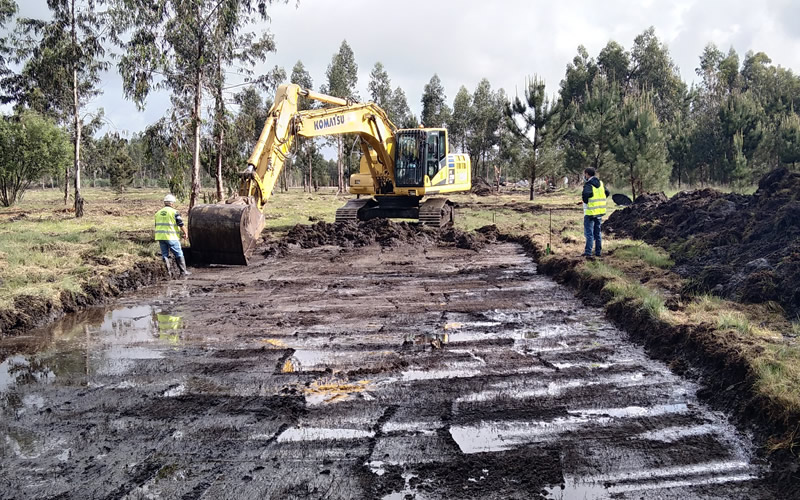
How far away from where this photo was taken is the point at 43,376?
19.1ft

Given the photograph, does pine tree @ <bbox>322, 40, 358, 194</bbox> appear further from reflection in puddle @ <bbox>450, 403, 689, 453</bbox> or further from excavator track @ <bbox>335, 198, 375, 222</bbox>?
reflection in puddle @ <bbox>450, 403, 689, 453</bbox>

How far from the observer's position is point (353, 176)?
1875 cm

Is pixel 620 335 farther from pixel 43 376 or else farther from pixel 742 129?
pixel 742 129

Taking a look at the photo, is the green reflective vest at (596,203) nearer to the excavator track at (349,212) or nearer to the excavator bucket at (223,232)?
the excavator bucket at (223,232)

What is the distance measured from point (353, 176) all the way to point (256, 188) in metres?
6.42

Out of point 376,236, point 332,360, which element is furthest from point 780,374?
point 376,236

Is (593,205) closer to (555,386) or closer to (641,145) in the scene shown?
(555,386)

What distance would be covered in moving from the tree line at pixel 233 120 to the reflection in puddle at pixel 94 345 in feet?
23.4

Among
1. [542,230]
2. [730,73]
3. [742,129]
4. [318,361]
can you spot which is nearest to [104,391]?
[318,361]

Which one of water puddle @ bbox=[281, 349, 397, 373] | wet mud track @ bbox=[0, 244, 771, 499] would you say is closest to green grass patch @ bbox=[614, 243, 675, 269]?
wet mud track @ bbox=[0, 244, 771, 499]

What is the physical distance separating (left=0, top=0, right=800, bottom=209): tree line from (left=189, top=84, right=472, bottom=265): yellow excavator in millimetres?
963

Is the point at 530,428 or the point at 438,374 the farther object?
the point at 438,374

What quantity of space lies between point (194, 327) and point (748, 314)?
7.10m

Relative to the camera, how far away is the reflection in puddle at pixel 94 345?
5922 mm
